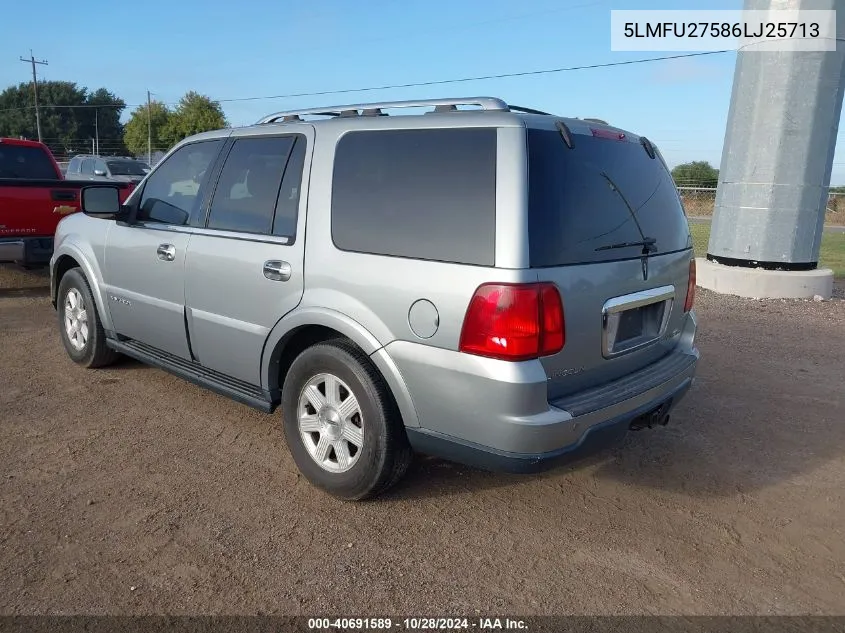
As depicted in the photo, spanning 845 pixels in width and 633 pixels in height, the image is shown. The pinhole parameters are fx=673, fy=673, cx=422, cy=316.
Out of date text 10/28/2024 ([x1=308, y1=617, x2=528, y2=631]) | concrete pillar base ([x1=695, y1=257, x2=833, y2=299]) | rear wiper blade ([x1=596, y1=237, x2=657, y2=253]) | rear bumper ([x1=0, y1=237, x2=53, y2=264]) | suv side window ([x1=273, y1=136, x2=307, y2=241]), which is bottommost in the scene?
date text 10/28/2024 ([x1=308, y1=617, x2=528, y2=631])

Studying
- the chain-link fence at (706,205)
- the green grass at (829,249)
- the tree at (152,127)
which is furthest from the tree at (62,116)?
the green grass at (829,249)

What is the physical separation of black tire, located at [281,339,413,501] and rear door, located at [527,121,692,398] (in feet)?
2.60

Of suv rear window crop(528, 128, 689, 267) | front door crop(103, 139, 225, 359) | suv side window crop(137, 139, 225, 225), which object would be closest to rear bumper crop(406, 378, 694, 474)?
suv rear window crop(528, 128, 689, 267)

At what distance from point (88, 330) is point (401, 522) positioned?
3.33 meters

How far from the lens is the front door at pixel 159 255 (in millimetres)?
4270

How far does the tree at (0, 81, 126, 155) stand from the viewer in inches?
3098

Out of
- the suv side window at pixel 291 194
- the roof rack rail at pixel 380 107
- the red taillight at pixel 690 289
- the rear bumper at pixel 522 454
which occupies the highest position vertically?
the roof rack rail at pixel 380 107

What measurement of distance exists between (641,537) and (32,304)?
745cm

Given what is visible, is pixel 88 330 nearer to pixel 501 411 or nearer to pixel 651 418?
pixel 501 411

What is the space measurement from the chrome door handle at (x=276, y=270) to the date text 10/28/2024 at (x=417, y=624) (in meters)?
1.69

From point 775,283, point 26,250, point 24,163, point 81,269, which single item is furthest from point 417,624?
point 24,163

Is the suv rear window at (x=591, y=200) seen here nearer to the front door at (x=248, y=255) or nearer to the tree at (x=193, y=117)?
the front door at (x=248, y=255)

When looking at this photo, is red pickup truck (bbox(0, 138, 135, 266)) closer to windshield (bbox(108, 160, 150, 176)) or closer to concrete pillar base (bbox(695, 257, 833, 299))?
concrete pillar base (bbox(695, 257, 833, 299))

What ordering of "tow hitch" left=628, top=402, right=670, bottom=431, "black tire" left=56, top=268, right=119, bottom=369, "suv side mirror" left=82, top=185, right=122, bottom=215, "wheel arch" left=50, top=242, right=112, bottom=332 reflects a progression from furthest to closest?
1. "black tire" left=56, top=268, right=119, bottom=369
2. "wheel arch" left=50, top=242, right=112, bottom=332
3. "suv side mirror" left=82, top=185, right=122, bottom=215
4. "tow hitch" left=628, top=402, right=670, bottom=431
